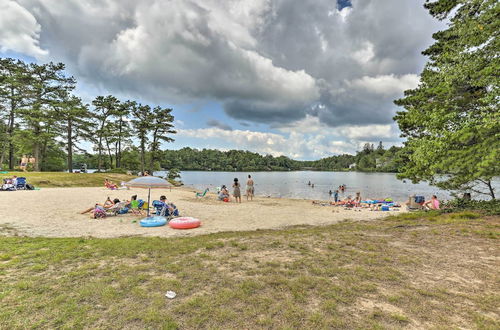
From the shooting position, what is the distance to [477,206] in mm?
→ 11367

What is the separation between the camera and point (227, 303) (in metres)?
3.67

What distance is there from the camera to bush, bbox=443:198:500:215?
1006 cm

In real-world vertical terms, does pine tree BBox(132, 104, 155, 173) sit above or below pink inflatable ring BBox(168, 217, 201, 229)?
above

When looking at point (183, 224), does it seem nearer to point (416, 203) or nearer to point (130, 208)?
point (130, 208)

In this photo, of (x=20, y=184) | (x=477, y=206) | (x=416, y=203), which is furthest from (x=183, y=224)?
(x=20, y=184)

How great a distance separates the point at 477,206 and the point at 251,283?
13.2 meters

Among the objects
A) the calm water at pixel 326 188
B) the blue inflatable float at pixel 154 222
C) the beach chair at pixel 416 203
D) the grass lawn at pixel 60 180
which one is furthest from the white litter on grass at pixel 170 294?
the calm water at pixel 326 188

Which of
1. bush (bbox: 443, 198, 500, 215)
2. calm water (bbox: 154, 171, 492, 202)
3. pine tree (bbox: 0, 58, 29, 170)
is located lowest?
calm water (bbox: 154, 171, 492, 202)

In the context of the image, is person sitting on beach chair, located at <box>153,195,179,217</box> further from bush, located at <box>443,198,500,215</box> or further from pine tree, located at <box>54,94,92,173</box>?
pine tree, located at <box>54,94,92,173</box>

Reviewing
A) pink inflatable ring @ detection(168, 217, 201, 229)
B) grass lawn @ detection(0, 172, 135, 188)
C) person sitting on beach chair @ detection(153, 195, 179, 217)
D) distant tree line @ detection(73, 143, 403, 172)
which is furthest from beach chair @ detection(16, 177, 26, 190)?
distant tree line @ detection(73, 143, 403, 172)

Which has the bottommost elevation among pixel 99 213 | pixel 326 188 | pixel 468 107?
pixel 326 188

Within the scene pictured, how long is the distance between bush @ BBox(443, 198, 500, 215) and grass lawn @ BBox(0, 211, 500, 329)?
453cm

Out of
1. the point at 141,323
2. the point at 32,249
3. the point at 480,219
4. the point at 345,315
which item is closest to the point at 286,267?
the point at 345,315

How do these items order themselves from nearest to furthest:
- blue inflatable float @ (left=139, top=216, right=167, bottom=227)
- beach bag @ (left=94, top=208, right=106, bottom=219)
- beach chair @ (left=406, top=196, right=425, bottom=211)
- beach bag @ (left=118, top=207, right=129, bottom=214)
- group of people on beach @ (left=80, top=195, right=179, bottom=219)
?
blue inflatable float @ (left=139, top=216, right=167, bottom=227) → beach bag @ (left=94, top=208, right=106, bottom=219) → group of people on beach @ (left=80, top=195, right=179, bottom=219) → beach bag @ (left=118, top=207, right=129, bottom=214) → beach chair @ (left=406, top=196, right=425, bottom=211)
